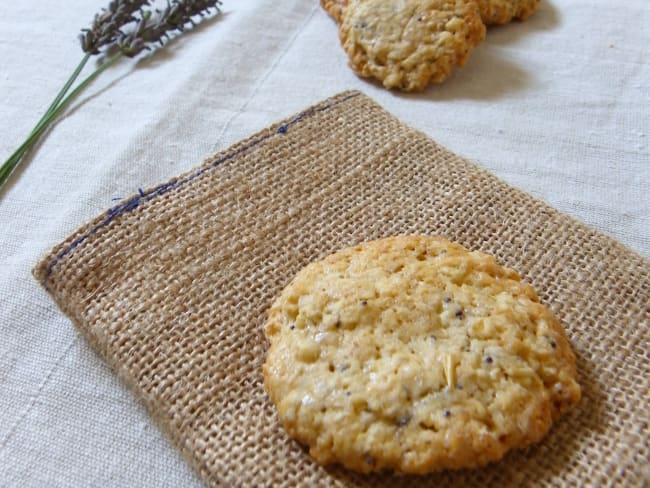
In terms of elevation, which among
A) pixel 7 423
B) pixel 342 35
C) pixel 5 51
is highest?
pixel 5 51

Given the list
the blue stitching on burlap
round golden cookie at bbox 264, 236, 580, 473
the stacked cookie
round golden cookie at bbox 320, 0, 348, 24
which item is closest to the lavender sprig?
round golden cookie at bbox 320, 0, 348, 24

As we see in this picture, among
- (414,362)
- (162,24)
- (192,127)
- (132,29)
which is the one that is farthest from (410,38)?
(414,362)

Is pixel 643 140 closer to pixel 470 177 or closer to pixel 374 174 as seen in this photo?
pixel 470 177

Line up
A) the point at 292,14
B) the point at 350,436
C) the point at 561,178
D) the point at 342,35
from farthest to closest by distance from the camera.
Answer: the point at 292,14
the point at 342,35
the point at 561,178
the point at 350,436

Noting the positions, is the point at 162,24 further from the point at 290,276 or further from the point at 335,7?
the point at 290,276

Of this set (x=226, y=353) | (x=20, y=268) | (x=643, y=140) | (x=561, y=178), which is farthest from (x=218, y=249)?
(x=643, y=140)

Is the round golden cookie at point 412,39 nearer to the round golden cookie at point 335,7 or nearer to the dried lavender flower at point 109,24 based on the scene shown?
the round golden cookie at point 335,7

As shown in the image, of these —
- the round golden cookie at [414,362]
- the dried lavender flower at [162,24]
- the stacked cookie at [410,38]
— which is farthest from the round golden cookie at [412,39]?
the round golden cookie at [414,362]

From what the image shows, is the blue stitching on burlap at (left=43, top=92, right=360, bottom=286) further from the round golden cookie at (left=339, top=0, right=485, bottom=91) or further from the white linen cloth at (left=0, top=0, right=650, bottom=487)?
the round golden cookie at (left=339, top=0, right=485, bottom=91)
